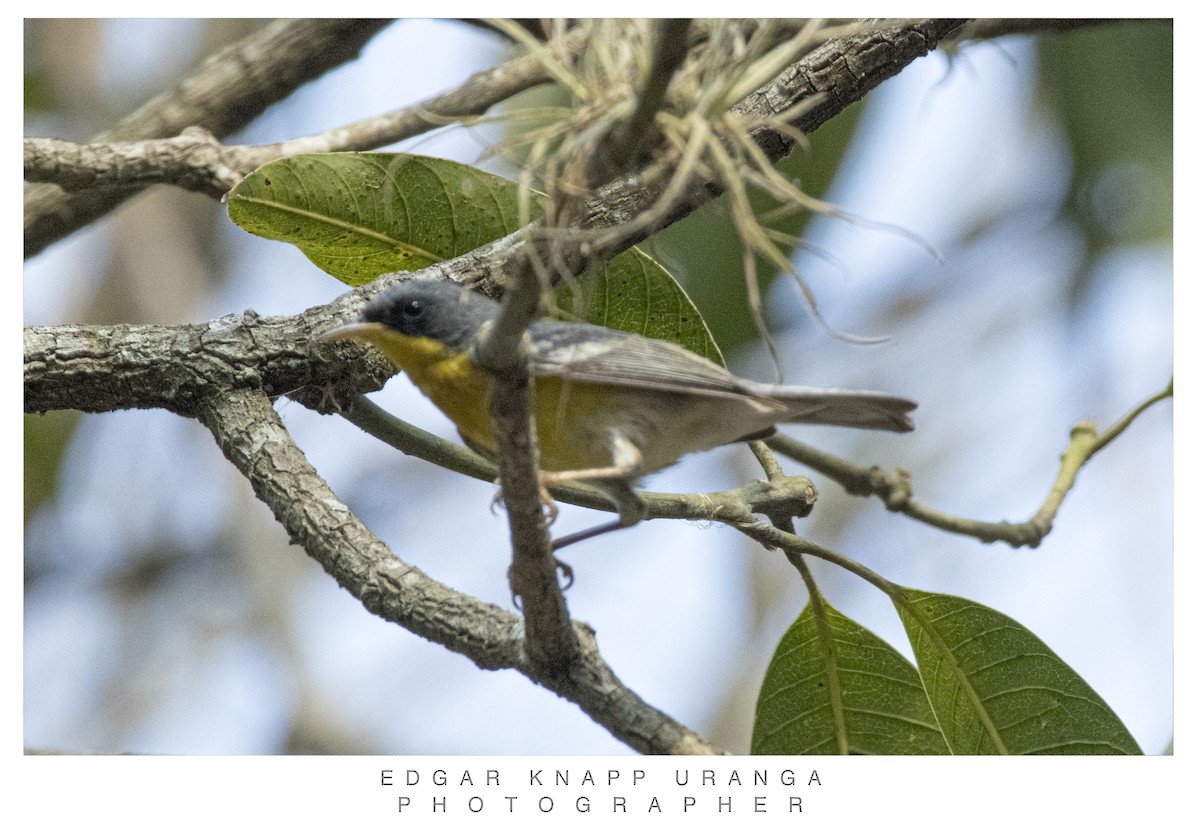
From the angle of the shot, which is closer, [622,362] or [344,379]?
[622,362]

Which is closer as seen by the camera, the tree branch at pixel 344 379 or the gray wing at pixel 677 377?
the tree branch at pixel 344 379

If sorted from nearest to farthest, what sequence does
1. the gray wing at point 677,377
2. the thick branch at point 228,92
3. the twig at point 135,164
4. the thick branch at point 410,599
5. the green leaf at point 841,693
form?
the thick branch at point 410,599 < the gray wing at point 677,377 < the green leaf at point 841,693 < the twig at point 135,164 < the thick branch at point 228,92

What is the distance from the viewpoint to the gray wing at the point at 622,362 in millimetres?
2561

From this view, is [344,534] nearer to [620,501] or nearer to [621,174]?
[620,501]

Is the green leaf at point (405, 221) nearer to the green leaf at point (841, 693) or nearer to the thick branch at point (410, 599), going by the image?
the thick branch at point (410, 599)

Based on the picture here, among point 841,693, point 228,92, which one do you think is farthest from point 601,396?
point 228,92

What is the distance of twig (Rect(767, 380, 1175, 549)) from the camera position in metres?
3.85

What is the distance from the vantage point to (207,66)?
4465 mm

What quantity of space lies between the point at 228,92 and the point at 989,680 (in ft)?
11.5

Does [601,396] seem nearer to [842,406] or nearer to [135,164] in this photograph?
[842,406]

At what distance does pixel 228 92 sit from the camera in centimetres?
437

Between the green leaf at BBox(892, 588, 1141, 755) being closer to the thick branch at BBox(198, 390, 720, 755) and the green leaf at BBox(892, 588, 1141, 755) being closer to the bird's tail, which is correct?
the bird's tail

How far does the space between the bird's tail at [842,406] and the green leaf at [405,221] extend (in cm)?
65

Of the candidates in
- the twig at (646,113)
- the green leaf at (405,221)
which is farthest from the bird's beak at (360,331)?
the twig at (646,113)
